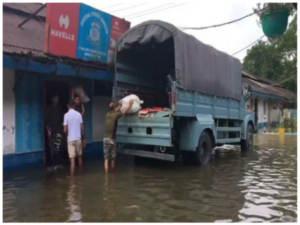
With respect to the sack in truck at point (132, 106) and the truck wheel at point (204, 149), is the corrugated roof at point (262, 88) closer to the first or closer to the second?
the truck wheel at point (204, 149)

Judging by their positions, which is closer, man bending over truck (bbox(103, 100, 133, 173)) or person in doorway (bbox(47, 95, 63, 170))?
man bending over truck (bbox(103, 100, 133, 173))

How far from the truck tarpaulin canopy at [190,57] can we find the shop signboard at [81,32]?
454 millimetres

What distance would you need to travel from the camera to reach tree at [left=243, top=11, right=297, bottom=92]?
31094 mm

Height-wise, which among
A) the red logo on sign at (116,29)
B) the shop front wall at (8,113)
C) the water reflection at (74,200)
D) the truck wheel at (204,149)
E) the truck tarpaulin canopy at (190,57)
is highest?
the red logo on sign at (116,29)

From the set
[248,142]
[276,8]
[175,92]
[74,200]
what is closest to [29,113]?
[175,92]

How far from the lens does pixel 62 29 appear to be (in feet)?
25.7

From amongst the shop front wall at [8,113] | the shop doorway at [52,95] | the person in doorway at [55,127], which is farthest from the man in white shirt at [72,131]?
the shop front wall at [8,113]

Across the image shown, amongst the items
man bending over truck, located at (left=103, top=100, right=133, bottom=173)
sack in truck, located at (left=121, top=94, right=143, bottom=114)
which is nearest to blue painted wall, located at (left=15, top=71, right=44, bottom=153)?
man bending over truck, located at (left=103, top=100, right=133, bottom=173)

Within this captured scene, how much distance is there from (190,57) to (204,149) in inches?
86.9

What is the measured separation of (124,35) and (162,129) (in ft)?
8.41

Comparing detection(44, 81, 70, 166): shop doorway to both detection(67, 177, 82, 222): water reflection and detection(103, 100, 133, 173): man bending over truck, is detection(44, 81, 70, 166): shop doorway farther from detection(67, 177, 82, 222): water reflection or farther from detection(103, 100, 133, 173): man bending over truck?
detection(67, 177, 82, 222): water reflection

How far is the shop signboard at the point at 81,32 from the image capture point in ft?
25.1

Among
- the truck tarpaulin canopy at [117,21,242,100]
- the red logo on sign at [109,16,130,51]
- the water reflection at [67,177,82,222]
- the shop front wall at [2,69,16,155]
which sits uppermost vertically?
the red logo on sign at [109,16,130,51]

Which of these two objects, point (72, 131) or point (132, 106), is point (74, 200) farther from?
point (132, 106)
